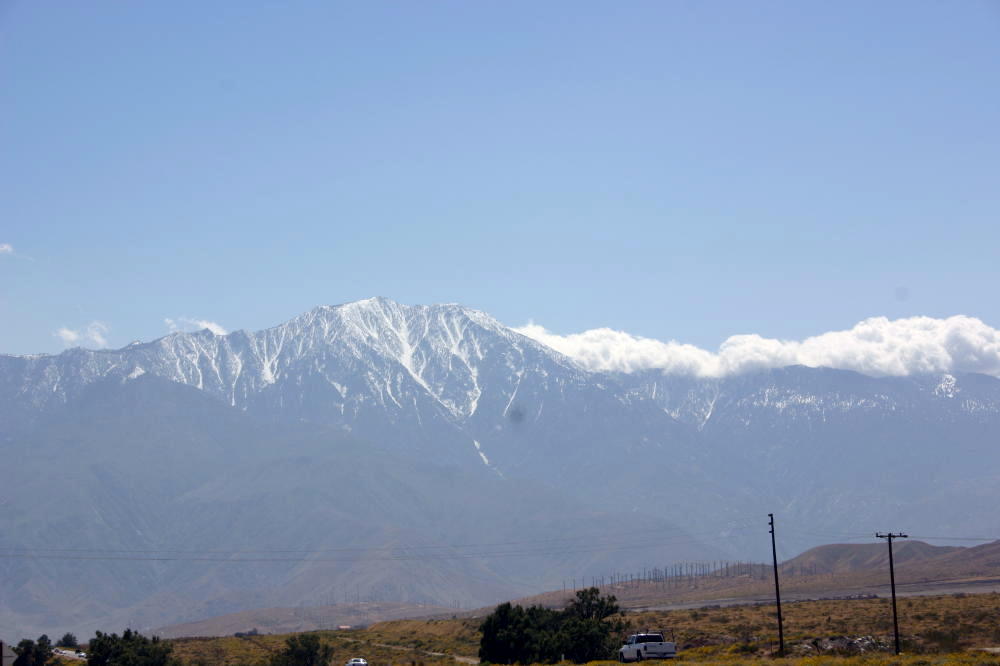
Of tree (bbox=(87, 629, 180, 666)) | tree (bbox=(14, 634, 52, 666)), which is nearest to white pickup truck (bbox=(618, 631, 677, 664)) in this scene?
tree (bbox=(87, 629, 180, 666))

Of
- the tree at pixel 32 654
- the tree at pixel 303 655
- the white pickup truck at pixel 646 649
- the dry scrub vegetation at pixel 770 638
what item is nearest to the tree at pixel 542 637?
the dry scrub vegetation at pixel 770 638

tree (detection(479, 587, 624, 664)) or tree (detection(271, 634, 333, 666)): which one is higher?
tree (detection(479, 587, 624, 664))

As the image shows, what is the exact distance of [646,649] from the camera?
67.8 metres

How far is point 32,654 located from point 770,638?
68.6 m

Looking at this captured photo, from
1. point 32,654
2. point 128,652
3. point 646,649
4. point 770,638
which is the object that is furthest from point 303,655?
point 646,649

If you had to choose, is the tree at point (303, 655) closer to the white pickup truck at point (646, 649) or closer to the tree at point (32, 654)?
the tree at point (32, 654)

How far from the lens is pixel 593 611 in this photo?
9169cm

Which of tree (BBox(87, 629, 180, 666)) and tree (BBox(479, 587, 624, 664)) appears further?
tree (BBox(87, 629, 180, 666))

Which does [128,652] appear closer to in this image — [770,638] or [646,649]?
[646,649]

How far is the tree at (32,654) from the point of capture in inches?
4252

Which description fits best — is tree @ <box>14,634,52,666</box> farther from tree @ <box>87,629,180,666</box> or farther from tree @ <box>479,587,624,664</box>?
tree @ <box>479,587,624,664</box>

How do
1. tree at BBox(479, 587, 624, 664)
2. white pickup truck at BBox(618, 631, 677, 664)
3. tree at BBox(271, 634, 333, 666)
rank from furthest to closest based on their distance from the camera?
1. tree at BBox(271, 634, 333, 666)
2. tree at BBox(479, 587, 624, 664)
3. white pickup truck at BBox(618, 631, 677, 664)

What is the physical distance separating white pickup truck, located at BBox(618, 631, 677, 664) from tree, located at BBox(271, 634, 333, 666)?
39.5 m

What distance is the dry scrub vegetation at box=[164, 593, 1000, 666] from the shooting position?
68.2 m
